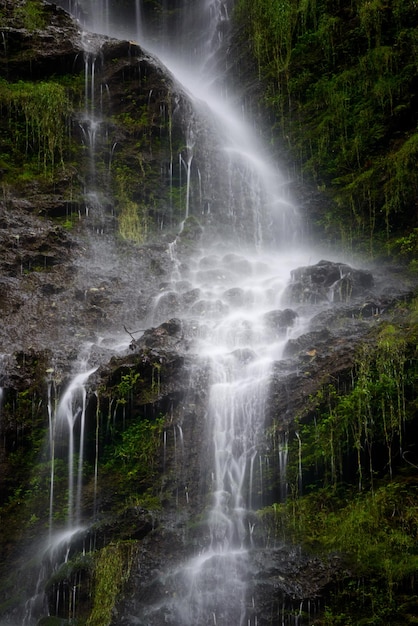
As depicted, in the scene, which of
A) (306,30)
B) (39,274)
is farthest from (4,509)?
(306,30)

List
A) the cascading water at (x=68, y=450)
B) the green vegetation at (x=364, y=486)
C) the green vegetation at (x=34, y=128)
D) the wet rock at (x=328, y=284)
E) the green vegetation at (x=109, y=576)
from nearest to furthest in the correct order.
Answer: the green vegetation at (x=364, y=486) < the green vegetation at (x=109, y=576) < the cascading water at (x=68, y=450) < the wet rock at (x=328, y=284) < the green vegetation at (x=34, y=128)

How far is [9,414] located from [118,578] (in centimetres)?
318

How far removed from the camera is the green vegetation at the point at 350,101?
13070mm

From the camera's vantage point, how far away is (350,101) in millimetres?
14883

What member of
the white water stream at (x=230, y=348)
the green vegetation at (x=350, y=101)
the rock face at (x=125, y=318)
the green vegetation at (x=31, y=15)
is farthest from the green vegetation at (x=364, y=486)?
the green vegetation at (x=31, y=15)

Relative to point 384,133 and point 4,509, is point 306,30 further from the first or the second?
point 4,509

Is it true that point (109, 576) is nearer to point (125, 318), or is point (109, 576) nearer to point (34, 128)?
point (125, 318)

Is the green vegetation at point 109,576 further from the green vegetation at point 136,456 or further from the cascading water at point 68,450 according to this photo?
the green vegetation at point 136,456

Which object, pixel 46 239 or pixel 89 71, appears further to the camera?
pixel 89 71

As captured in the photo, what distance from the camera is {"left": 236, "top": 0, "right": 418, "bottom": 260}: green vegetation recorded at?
13070mm

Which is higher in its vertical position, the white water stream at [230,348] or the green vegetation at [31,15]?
the green vegetation at [31,15]

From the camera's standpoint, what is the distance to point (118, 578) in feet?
22.4

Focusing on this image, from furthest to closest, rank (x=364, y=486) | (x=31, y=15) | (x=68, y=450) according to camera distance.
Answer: (x=31, y=15), (x=68, y=450), (x=364, y=486)

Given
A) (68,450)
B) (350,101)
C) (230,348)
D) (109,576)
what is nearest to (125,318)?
(230,348)
